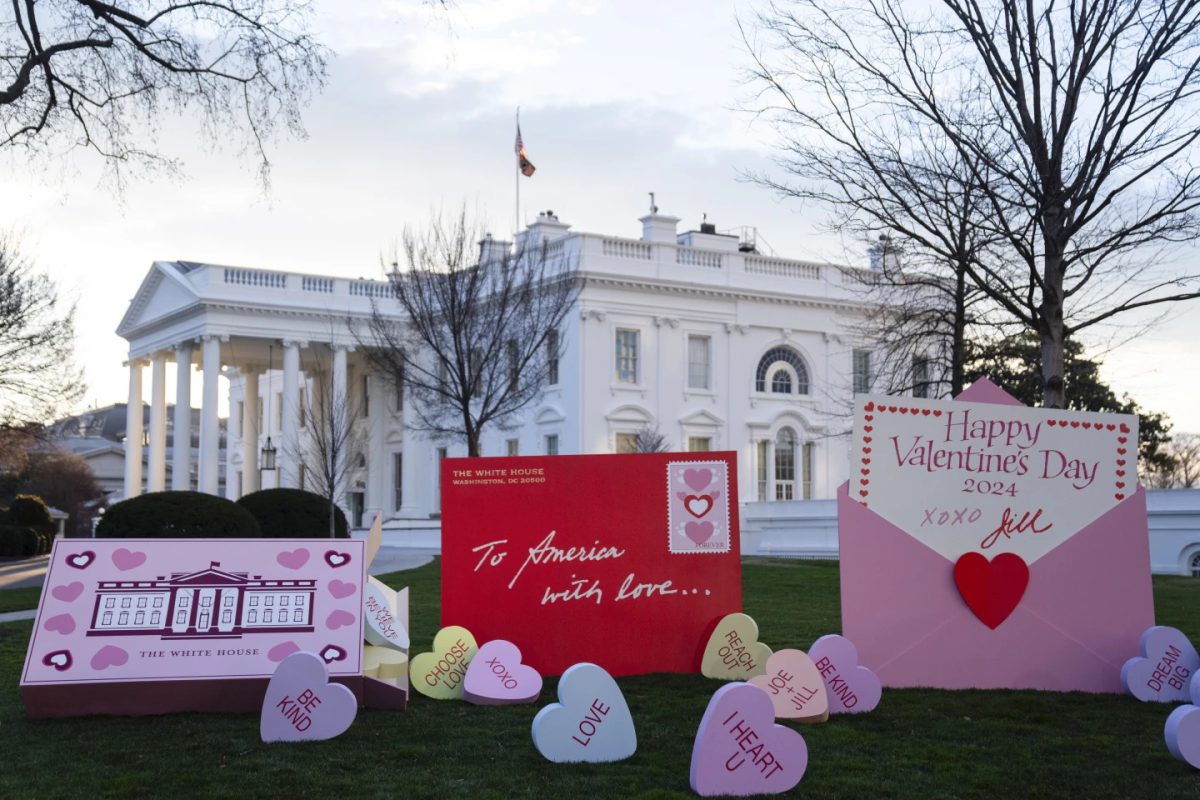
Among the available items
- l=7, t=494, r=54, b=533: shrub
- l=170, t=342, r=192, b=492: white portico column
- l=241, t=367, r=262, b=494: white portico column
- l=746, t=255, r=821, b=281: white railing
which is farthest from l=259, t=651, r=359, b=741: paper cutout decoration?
l=241, t=367, r=262, b=494: white portico column

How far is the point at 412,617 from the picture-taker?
16172 millimetres

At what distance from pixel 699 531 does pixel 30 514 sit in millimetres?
36859

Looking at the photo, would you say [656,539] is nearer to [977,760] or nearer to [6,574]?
[977,760]

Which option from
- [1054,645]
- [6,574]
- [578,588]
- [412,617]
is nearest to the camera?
[1054,645]

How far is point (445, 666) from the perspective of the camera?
9695 mm

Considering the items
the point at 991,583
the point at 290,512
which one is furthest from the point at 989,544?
the point at 290,512

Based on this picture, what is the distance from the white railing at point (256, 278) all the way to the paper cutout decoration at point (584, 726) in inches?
1951

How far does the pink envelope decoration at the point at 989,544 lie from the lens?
967cm

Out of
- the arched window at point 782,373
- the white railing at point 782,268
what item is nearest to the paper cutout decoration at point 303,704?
the arched window at point 782,373

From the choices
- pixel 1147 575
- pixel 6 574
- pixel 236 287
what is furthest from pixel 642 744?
pixel 236 287

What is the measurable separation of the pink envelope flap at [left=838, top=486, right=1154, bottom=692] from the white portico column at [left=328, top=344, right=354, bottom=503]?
36.6 meters

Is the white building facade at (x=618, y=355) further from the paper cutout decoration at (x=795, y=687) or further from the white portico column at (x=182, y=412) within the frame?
the paper cutout decoration at (x=795, y=687)

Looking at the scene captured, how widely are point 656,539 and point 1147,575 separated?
11.4ft

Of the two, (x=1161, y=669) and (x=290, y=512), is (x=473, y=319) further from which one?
(x=1161, y=669)
